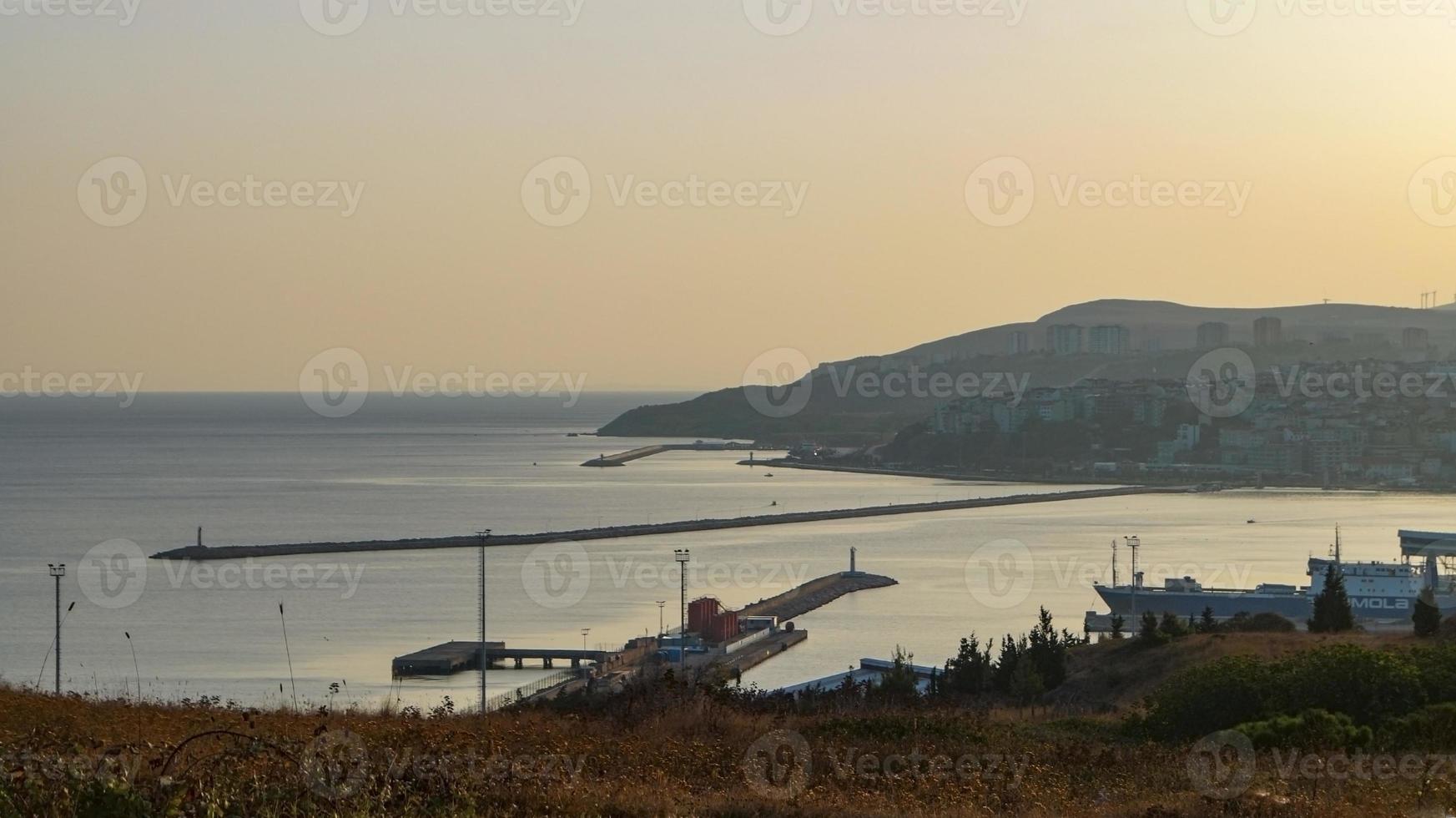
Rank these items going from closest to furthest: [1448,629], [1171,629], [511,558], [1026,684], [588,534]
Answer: [1448,629]
[1026,684]
[1171,629]
[511,558]
[588,534]

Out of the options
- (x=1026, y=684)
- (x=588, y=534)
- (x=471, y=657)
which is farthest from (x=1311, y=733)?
(x=588, y=534)

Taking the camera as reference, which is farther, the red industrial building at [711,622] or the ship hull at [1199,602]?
the ship hull at [1199,602]

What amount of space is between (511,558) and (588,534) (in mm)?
3483

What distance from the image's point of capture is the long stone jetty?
3231cm

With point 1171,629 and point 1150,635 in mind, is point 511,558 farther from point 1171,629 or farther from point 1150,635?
point 1150,635

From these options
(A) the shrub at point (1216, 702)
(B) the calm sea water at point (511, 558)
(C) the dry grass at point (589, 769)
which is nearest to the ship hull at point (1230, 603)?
(B) the calm sea water at point (511, 558)

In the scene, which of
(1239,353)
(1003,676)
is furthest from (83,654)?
(1239,353)

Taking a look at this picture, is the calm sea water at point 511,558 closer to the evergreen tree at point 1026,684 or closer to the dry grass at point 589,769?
the dry grass at point 589,769

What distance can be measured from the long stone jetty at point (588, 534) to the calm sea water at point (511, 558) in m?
0.73

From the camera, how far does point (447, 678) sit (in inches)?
731

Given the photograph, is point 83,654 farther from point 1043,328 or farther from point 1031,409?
point 1043,328

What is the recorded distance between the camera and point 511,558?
3228cm

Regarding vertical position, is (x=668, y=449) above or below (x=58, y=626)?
above

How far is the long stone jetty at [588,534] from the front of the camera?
32312 millimetres
